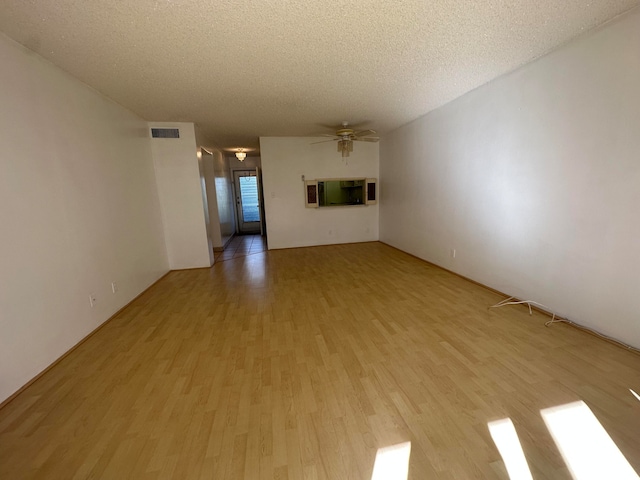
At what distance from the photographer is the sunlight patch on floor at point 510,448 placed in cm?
117

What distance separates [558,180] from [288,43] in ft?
9.17

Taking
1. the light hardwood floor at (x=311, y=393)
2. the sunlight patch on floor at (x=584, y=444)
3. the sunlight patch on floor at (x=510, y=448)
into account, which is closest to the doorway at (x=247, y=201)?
the light hardwood floor at (x=311, y=393)

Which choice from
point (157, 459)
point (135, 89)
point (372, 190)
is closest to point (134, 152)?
point (135, 89)

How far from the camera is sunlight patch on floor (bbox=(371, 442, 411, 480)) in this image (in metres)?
1.18

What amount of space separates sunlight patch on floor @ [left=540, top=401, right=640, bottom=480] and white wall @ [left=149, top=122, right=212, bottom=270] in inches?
194

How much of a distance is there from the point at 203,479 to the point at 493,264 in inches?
139

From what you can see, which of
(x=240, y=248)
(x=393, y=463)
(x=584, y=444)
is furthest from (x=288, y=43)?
(x=240, y=248)

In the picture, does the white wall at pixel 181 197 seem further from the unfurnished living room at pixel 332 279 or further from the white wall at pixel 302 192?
the white wall at pixel 302 192

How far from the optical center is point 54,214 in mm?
2197

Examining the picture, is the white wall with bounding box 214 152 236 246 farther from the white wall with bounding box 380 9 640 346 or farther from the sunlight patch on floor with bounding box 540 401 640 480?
the sunlight patch on floor with bounding box 540 401 640 480

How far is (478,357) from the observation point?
200cm

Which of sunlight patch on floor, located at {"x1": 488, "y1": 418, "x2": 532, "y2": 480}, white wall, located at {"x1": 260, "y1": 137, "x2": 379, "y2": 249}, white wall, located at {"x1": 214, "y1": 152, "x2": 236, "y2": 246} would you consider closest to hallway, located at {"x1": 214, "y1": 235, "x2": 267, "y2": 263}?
white wall, located at {"x1": 214, "y1": 152, "x2": 236, "y2": 246}

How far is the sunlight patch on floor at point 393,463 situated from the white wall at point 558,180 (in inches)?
86.2

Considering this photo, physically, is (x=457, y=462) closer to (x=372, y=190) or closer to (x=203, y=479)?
(x=203, y=479)
